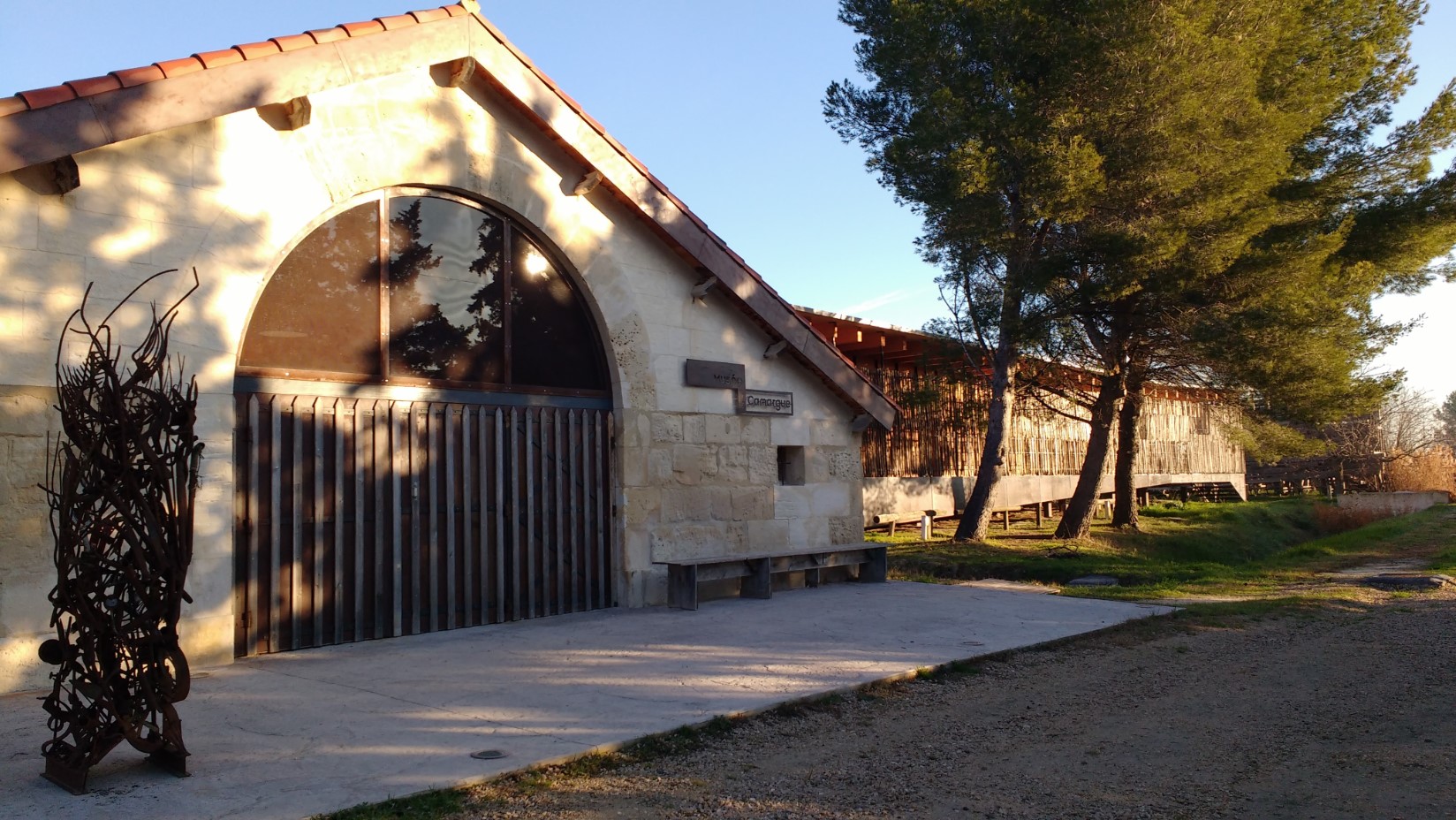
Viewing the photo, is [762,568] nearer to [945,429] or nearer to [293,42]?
[293,42]

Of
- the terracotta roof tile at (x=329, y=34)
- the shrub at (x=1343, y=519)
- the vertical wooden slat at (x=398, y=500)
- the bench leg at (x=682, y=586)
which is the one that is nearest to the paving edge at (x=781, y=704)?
the bench leg at (x=682, y=586)

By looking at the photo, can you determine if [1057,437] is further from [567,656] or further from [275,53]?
[275,53]

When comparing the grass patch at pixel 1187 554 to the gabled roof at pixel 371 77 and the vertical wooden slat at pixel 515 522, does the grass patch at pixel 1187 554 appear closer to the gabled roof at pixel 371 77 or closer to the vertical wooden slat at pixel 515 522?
the gabled roof at pixel 371 77

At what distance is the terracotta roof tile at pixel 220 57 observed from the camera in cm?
707

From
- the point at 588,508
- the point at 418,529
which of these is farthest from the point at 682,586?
the point at 418,529

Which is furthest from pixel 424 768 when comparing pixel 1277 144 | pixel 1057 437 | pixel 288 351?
pixel 1057 437

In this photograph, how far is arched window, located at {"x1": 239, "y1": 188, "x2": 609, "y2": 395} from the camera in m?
7.98

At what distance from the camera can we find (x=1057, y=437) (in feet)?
78.6

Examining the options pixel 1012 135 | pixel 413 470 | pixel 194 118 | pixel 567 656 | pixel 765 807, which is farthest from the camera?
pixel 1012 135

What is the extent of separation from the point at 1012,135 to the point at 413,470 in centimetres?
1030

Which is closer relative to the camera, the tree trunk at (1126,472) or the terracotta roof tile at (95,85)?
the terracotta roof tile at (95,85)

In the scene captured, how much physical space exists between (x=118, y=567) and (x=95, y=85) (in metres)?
3.64

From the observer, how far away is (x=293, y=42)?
756cm

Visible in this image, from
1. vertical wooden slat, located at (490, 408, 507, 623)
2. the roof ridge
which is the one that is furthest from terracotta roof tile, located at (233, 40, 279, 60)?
vertical wooden slat, located at (490, 408, 507, 623)
